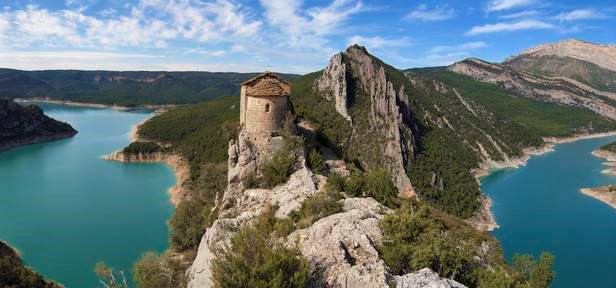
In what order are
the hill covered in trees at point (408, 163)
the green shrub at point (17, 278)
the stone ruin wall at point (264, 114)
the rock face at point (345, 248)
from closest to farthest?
the rock face at point (345, 248), the hill covered in trees at point (408, 163), the stone ruin wall at point (264, 114), the green shrub at point (17, 278)

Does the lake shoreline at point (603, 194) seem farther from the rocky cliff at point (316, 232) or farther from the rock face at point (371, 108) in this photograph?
the rocky cliff at point (316, 232)

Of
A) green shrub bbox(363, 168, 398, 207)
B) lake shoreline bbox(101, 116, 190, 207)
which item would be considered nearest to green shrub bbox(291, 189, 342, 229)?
green shrub bbox(363, 168, 398, 207)

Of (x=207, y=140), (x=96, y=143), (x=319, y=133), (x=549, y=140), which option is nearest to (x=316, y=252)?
(x=319, y=133)

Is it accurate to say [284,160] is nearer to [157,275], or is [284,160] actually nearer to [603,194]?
[157,275]

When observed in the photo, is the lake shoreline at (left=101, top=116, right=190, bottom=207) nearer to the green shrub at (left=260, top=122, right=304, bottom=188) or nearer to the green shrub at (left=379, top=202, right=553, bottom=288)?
the green shrub at (left=260, top=122, right=304, bottom=188)

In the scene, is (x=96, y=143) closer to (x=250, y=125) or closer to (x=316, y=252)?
(x=250, y=125)

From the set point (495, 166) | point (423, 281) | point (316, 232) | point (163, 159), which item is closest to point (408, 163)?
point (495, 166)

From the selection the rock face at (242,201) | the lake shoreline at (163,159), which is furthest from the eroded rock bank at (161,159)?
the rock face at (242,201)
